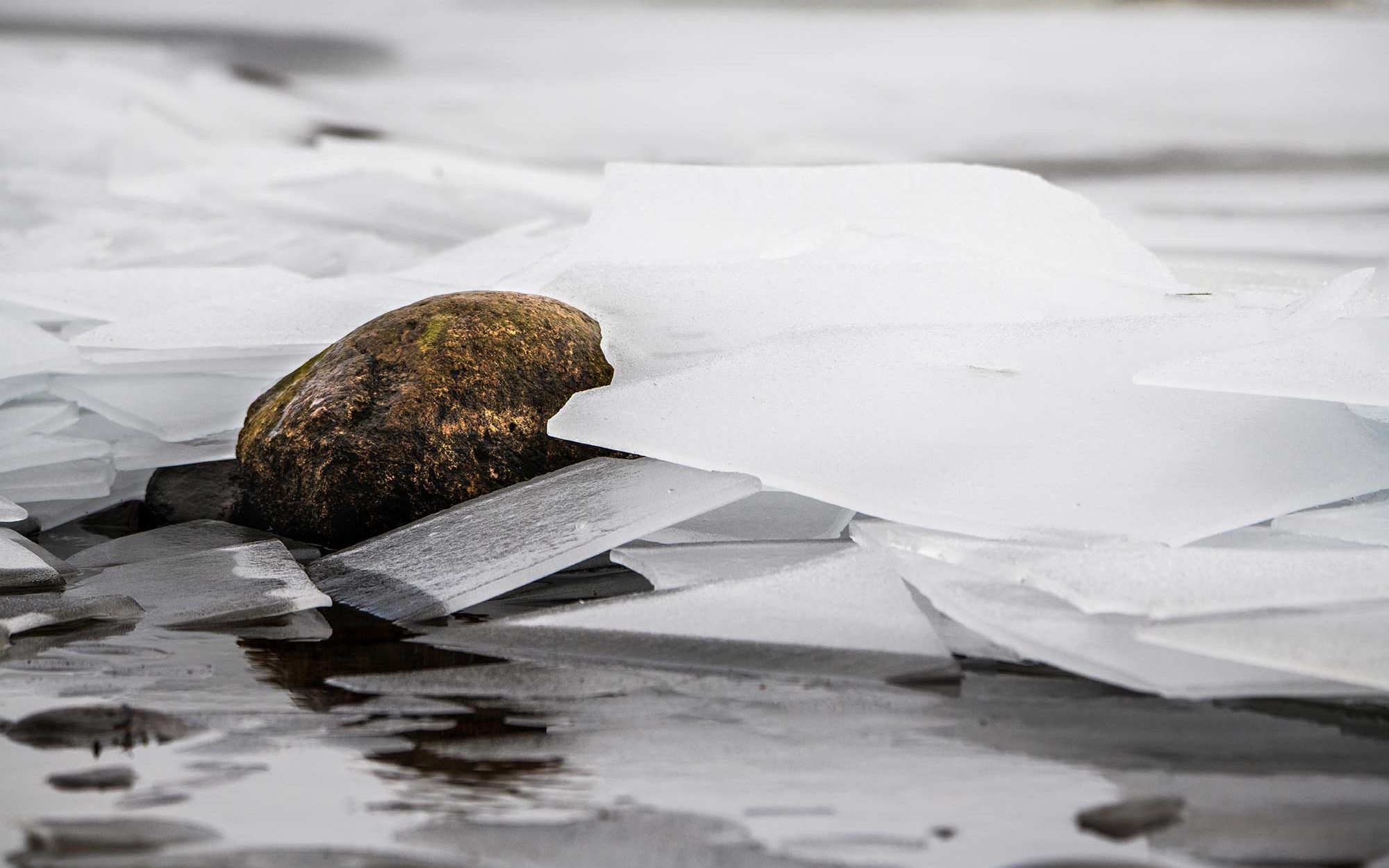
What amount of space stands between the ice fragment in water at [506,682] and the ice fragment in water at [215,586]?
402 mm

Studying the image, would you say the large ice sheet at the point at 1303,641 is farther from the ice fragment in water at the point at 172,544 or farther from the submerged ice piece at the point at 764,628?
the ice fragment in water at the point at 172,544

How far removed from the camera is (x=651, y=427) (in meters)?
2.44

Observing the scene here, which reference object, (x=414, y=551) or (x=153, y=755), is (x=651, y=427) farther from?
(x=153, y=755)

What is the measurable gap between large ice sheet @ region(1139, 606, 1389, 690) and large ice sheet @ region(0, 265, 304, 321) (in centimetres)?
268

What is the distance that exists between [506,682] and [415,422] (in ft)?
3.25

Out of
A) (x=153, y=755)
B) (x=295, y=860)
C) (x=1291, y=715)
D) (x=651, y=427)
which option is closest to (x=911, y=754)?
(x=1291, y=715)

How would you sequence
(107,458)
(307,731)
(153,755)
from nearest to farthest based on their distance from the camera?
1. (153,755)
2. (307,731)
3. (107,458)

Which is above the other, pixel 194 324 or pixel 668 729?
pixel 194 324

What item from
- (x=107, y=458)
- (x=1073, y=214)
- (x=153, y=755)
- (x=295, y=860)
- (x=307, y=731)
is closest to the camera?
(x=295, y=860)

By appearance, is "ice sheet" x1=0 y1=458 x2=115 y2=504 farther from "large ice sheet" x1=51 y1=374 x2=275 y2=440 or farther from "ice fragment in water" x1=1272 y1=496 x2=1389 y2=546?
"ice fragment in water" x1=1272 y1=496 x2=1389 y2=546

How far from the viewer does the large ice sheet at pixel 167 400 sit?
10.5ft

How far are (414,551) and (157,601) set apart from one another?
44cm

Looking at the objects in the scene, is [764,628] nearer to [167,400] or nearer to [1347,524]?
[1347,524]

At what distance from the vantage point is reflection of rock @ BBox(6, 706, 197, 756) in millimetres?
1531
